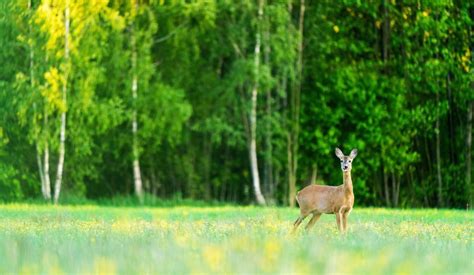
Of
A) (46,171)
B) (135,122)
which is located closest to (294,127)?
(135,122)

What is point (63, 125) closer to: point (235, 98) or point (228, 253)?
point (235, 98)

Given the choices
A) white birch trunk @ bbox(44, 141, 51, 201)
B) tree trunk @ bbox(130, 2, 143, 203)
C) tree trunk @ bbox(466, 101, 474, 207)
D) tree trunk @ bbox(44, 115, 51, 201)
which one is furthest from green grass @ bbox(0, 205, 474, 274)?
tree trunk @ bbox(466, 101, 474, 207)

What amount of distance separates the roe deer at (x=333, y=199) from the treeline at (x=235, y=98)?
15.4 m

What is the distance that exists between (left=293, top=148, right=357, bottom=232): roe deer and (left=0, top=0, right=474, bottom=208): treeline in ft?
50.4

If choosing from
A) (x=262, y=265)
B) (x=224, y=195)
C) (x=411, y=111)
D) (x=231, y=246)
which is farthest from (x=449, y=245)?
(x=224, y=195)

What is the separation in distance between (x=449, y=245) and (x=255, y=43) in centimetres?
2103

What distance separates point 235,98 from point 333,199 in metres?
16.9

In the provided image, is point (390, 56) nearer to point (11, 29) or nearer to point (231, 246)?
point (11, 29)

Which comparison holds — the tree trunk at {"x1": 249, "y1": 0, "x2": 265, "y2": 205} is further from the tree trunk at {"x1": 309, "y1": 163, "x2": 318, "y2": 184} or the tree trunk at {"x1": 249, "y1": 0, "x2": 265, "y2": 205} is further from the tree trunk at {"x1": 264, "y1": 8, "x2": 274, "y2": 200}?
the tree trunk at {"x1": 309, "y1": 163, "x2": 318, "y2": 184}

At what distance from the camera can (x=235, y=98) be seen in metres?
33.8

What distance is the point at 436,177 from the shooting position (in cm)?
3469

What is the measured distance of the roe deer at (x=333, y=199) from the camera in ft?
55.7

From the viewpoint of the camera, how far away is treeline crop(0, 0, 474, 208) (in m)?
32.3

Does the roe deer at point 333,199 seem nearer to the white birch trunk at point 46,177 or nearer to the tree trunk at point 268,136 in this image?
the white birch trunk at point 46,177
